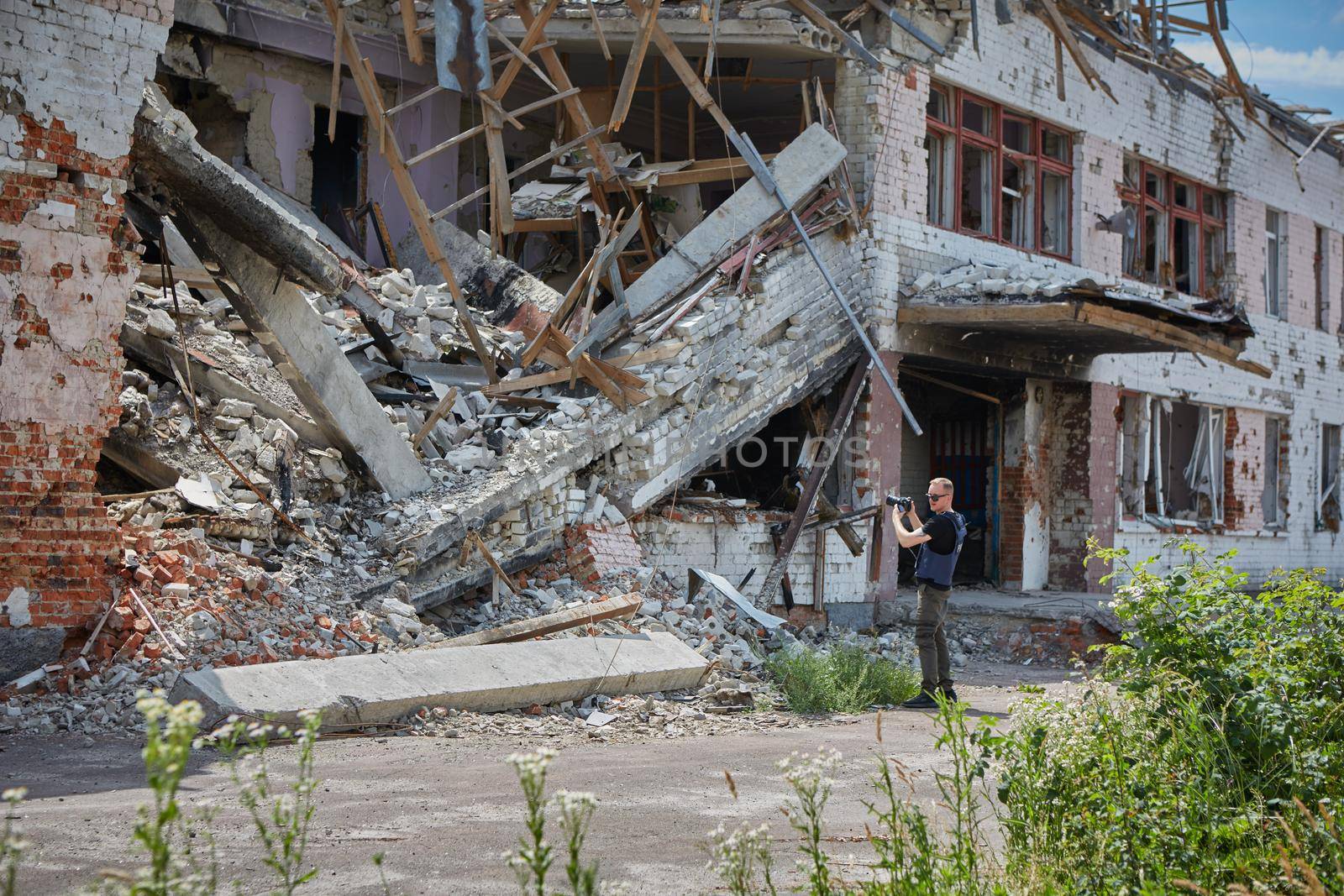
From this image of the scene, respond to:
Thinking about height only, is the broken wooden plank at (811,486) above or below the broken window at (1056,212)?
below

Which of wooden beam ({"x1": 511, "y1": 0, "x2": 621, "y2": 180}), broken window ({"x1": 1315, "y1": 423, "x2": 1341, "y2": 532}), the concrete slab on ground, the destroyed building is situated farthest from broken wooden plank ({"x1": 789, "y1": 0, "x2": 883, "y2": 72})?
broken window ({"x1": 1315, "y1": 423, "x2": 1341, "y2": 532})

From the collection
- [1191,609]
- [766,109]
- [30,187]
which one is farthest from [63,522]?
[766,109]

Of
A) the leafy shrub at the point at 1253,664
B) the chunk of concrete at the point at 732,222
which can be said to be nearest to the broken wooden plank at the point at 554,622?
the chunk of concrete at the point at 732,222

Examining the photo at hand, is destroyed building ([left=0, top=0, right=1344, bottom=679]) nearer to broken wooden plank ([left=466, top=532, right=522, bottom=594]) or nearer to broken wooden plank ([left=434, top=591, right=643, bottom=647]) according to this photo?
broken wooden plank ([left=466, top=532, right=522, bottom=594])

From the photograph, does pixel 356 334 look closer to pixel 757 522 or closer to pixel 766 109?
pixel 757 522

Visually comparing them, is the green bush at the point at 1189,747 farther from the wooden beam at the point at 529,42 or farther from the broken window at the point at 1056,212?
→ the broken window at the point at 1056,212

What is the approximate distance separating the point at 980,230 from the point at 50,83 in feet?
33.9

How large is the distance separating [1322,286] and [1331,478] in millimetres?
3112

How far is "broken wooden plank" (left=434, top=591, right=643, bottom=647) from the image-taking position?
8609 millimetres

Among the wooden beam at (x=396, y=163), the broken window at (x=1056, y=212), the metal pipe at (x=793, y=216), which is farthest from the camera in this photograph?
the broken window at (x=1056, y=212)

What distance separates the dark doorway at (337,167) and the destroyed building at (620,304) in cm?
5

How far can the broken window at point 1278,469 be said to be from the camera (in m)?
20.2

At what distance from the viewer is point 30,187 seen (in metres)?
7.57

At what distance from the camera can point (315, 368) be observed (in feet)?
31.2
